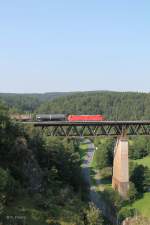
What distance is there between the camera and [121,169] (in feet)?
199

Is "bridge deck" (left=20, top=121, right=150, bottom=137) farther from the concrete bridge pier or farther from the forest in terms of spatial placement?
the forest

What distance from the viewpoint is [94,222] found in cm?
3428

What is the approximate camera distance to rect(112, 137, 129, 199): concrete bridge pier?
196ft

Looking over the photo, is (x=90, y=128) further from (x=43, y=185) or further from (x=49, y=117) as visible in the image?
(x=43, y=185)

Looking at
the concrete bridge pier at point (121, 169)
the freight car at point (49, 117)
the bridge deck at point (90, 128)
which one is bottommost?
the concrete bridge pier at point (121, 169)

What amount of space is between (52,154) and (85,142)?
92772mm

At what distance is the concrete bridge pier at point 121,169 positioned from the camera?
196ft

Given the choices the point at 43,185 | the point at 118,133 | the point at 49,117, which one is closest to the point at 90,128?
the point at 118,133

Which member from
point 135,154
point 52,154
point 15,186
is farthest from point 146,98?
point 15,186

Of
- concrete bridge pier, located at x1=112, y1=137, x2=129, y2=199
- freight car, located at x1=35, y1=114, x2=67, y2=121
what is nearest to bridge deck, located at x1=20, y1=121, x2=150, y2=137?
concrete bridge pier, located at x1=112, y1=137, x2=129, y2=199

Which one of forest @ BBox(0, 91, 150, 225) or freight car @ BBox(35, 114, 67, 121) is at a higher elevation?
freight car @ BBox(35, 114, 67, 121)

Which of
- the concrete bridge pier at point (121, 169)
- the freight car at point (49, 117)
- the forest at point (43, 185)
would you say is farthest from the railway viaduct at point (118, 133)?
the freight car at point (49, 117)

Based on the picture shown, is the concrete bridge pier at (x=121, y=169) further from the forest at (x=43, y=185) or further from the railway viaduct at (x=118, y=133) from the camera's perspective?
the forest at (x=43, y=185)

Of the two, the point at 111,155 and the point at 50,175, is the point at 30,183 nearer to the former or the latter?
the point at 50,175
